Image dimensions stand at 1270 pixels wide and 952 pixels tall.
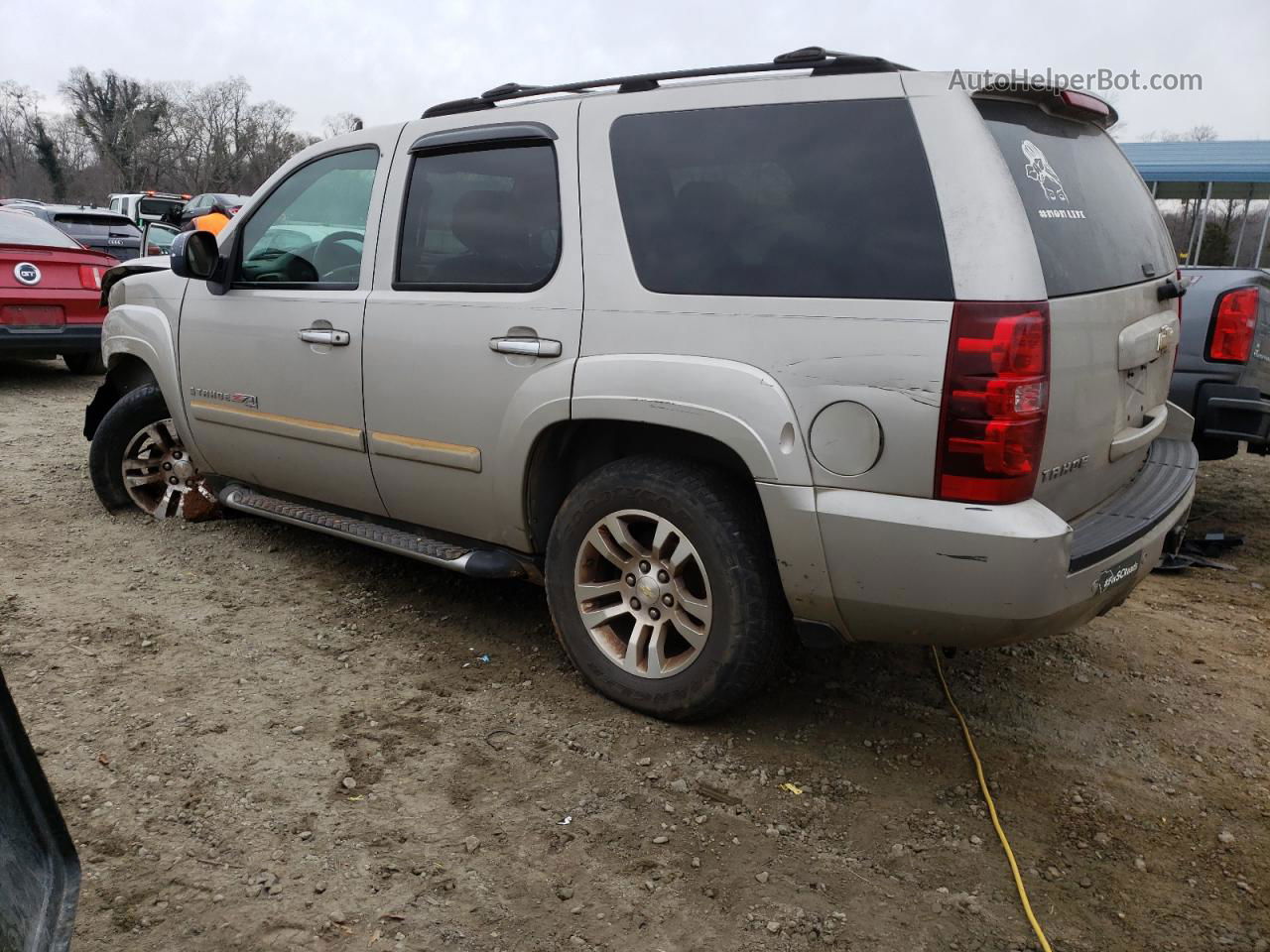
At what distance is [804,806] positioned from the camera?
289 centimetres

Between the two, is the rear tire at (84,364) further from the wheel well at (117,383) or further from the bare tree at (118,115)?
the bare tree at (118,115)

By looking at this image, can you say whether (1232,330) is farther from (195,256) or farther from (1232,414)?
(195,256)

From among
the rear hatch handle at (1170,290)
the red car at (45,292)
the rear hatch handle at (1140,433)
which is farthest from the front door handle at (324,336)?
the red car at (45,292)

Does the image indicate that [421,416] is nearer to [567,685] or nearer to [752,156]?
[567,685]

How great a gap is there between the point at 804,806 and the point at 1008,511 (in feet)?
3.33

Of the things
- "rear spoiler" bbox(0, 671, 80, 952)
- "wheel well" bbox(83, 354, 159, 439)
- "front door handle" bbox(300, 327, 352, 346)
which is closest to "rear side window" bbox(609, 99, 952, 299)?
"front door handle" bbox(300, 327, 352, 346)

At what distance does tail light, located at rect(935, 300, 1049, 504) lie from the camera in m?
2.53

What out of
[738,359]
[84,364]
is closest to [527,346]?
[738,359]

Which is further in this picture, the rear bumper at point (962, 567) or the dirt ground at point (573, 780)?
the rear bumper at point (962, 567)

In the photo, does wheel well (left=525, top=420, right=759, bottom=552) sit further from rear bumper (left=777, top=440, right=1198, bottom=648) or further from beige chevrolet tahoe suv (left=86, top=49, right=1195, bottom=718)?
rear bumper (left=777, top=440, right=1198, bottom=648)

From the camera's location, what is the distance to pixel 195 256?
428cm

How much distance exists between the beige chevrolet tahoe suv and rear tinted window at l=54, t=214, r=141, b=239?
38.1 feet

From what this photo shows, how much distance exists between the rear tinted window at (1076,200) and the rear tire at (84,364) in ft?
31.4

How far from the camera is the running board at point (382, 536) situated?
11.9 ft
